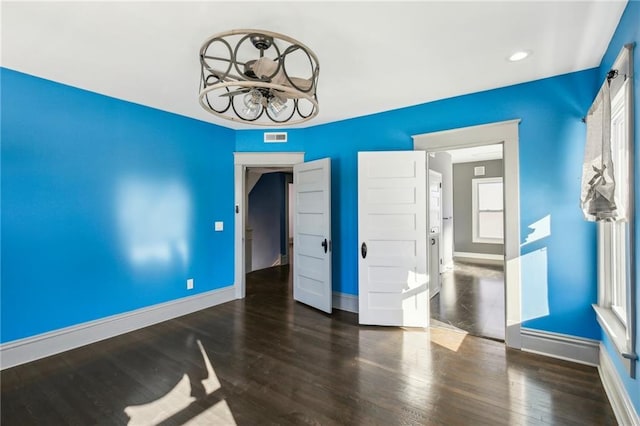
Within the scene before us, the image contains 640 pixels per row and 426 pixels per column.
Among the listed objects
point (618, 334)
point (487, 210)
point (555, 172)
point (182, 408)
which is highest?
point (555, 172)

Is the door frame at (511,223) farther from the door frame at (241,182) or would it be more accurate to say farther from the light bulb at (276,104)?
the door frame at (241,182)

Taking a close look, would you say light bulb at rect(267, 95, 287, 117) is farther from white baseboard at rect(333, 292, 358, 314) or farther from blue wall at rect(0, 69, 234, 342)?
white baseboard at rect(333, 292, 358, 314)

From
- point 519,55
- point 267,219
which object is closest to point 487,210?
point 267,219

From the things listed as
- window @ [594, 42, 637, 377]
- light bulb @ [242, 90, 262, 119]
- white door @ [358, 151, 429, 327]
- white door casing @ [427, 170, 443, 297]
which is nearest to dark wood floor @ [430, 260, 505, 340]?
white door casing @ [427, 170, 443, 297]

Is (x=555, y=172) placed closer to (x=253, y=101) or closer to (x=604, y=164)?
(x=604, y=164)

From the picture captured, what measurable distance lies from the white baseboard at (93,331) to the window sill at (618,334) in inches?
167

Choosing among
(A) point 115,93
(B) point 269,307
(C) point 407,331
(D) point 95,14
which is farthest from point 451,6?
(B) point 269,307

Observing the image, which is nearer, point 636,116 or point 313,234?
point 636,116

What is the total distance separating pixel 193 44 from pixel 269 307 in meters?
3.27

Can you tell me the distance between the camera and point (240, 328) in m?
3.39

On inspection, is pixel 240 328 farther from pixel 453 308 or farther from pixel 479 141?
pixel 479 141

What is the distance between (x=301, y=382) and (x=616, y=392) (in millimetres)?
2212

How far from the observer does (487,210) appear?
303 inches

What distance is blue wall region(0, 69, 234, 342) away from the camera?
2604mm
